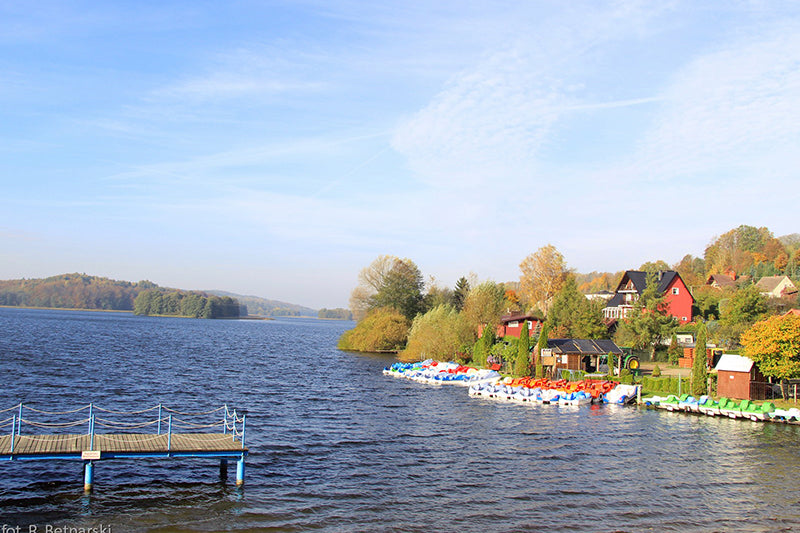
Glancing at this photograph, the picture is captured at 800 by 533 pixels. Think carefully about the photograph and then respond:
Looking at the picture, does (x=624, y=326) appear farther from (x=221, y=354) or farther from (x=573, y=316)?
(x=221, y=354)

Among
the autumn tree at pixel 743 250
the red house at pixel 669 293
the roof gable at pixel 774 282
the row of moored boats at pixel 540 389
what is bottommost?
the row of moored boats at pixel 540 389

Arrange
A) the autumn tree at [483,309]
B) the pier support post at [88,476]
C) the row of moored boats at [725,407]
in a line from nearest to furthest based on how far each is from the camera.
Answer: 1. the pier support post at [88,476]
2. the row of moored boats at [725,407]
3. the autumn tree at [483,309]

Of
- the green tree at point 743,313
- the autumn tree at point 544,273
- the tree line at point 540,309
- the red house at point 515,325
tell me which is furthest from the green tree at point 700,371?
the autumn tree at point 544,273

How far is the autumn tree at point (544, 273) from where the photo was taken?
10506 centimetres

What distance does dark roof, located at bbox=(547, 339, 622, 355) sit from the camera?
6090cm

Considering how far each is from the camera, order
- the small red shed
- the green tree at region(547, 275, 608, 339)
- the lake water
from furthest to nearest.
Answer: the green tree at region(547, 275, 608, 339)
the small red shed
the lake water

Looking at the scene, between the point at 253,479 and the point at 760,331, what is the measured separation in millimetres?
39468

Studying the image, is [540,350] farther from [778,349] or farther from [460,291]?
[460,291]

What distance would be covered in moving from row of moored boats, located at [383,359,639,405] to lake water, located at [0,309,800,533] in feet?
7.52

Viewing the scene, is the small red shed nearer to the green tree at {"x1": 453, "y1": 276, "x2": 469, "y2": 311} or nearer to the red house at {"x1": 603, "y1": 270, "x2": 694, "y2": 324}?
the red house at {"x1": 603, "y1": 270, "x2": 694, "y2": 324}

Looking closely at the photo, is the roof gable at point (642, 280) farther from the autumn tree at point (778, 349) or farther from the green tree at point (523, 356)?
the autumn tree at point (778, 349)

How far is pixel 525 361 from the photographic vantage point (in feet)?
200

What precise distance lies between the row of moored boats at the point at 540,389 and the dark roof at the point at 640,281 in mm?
35706

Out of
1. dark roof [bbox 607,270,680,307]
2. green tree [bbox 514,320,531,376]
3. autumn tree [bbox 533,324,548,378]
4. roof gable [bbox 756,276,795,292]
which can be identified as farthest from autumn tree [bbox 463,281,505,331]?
roof gable [bbox 756,276,795,292]
